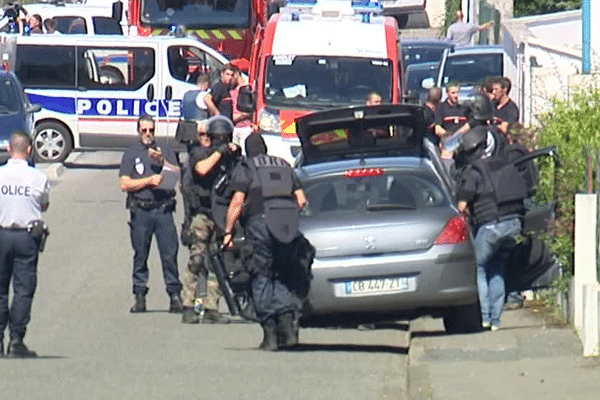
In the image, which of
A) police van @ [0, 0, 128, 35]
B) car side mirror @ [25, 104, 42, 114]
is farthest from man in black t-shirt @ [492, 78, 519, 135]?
police van @ [0, 0, 128, 35]

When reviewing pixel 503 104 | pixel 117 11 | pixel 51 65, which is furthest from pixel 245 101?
pixel 117 11

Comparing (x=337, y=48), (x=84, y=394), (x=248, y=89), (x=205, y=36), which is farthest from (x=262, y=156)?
(x=205, y=36)

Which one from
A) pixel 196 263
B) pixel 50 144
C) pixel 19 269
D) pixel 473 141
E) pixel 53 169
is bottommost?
pixel 53 169

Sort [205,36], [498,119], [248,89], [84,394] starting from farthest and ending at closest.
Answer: [205,36]
[248,89]
[498,119]
[84,394]

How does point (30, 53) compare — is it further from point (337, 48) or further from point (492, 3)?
point (492, 3)

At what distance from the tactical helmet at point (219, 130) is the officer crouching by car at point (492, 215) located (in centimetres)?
197

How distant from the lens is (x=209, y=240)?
49.1 ft

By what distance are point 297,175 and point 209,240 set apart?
126 cm

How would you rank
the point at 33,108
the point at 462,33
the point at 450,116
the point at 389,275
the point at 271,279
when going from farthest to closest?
1. the point at 462,33
2. the point at 33,108
3. the point at 450,116
4. the point at 389,275
5. the point at 271,279

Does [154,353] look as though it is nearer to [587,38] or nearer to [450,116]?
[450,116]

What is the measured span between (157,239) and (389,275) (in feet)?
11.0

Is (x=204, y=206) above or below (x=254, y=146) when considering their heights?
below

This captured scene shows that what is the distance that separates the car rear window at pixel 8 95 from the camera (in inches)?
976

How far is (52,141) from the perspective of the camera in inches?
1077
